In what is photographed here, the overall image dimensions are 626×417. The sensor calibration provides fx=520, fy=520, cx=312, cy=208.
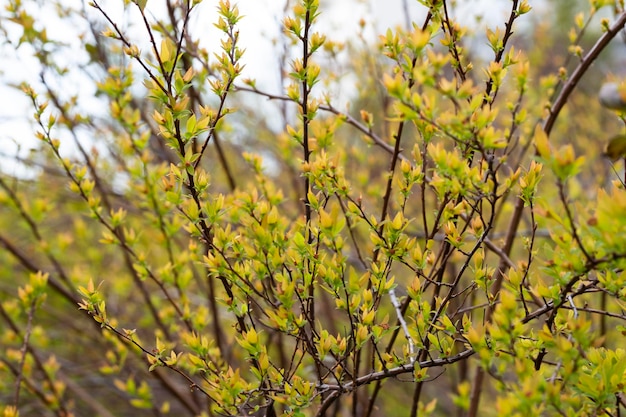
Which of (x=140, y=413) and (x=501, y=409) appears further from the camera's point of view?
(x=140, y=413)

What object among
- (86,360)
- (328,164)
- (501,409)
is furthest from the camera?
(86,360)

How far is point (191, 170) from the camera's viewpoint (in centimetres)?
127

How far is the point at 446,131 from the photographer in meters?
1.06

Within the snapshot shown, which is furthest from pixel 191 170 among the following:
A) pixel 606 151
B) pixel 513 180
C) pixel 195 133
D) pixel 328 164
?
pixel 606 151

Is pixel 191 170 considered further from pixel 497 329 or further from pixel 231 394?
pixel 497 329

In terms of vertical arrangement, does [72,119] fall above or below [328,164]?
above

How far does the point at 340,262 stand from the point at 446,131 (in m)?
0.42

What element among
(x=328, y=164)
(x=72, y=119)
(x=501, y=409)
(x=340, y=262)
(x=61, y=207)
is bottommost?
(x=501, y=409)

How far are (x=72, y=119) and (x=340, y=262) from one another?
1.88m

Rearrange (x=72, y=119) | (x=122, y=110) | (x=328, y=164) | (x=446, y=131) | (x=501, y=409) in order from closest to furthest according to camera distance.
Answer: (x=501, y=409)
(x=446, y=131)
(x=328, y=164)
(x=122, y=110)
(x=72, y=119)

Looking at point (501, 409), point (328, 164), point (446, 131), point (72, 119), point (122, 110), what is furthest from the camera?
point (72, 119)

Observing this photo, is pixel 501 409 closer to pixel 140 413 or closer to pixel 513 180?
pixel 513 180

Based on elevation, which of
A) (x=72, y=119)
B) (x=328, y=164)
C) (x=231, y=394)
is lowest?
(x=231, y=394)

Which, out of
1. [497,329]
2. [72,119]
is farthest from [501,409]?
[72,119]
